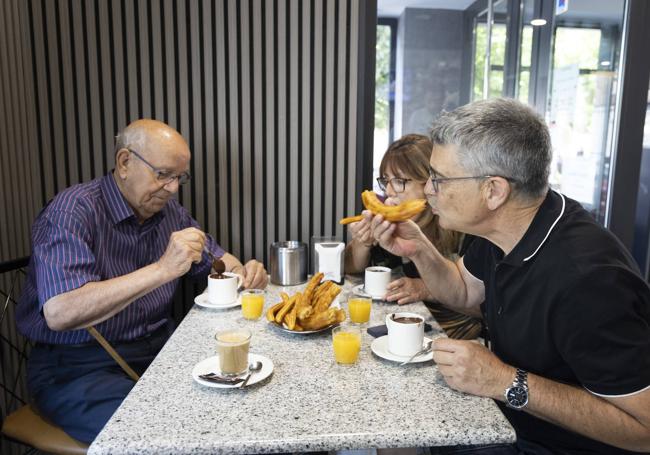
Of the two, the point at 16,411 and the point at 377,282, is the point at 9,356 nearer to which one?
the point at 16,411

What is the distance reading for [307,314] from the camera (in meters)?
1.58

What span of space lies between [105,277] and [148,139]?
0.56 metres

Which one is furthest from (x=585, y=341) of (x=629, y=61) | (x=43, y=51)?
(x=43, y=51)

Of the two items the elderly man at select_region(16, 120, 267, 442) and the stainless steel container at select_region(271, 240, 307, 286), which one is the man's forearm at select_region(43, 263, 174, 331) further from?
the stainless steel container at select_region(271, 240, 307, 286)

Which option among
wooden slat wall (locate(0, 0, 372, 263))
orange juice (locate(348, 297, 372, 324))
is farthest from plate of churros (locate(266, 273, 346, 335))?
wooden slat wall (locate(0, 0, 372, 263))

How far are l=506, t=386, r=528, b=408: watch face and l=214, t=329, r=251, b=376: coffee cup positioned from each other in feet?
2.16

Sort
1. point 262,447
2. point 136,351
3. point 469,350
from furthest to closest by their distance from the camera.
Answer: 1. point 136,351
2. point 469,350
3. point 262,447

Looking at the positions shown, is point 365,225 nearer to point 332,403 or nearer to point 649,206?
point 332,403

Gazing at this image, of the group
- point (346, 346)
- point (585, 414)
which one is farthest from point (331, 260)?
point (585, 414)

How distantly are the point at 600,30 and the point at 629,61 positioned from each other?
0.53 meters

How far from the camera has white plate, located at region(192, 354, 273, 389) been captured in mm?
1224

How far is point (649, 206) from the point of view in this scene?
140 inches

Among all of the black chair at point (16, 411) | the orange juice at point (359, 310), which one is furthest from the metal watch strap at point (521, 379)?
the black chair at point (16, 411)

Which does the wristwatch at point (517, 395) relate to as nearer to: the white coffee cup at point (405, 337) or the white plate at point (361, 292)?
the white coffee cup at point (405, 337)
